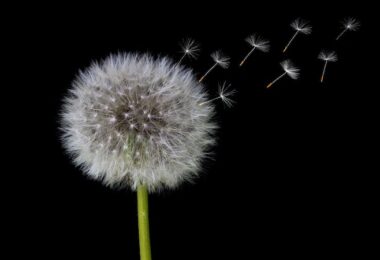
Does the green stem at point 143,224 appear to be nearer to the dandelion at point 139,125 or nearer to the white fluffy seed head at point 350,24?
the dandelion at point 139,125

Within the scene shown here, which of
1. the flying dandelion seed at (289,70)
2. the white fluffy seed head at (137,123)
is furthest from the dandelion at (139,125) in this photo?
the flying dandelion seed at (289,70)

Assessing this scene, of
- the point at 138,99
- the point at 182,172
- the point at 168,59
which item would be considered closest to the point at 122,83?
the point at 138,99

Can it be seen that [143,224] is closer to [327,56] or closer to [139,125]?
[139,125]

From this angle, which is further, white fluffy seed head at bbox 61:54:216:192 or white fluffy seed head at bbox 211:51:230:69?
white fluffy seed head at bbox 211:51:230:69

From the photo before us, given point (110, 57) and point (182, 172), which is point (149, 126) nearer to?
point (182, 172)

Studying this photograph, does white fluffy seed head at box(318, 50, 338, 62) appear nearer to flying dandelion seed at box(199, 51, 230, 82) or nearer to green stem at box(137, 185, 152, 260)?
flying dandelion seed at box(199, 51, 230, 82)

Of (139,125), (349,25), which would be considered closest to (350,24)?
(349,25)

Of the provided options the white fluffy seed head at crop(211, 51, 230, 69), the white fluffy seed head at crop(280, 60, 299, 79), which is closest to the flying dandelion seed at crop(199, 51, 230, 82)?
the white fluffy seed head at crop(211, 51, 230, 69)
